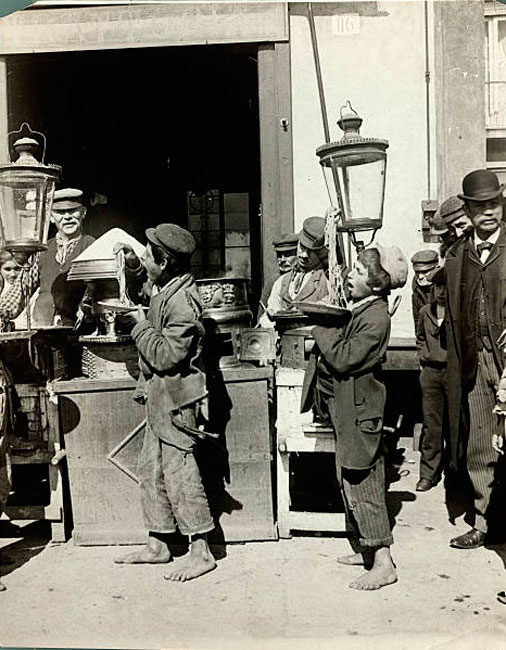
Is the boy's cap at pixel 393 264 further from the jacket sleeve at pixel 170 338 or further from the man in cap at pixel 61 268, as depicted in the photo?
the man in cap at pixel 61 268

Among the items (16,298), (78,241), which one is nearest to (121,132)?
(78,241)

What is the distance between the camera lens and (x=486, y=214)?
4.18 metres

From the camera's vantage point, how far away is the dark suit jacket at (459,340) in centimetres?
421

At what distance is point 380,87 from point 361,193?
2.69m

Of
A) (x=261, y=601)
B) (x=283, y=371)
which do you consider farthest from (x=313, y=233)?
(x=261, y=601)

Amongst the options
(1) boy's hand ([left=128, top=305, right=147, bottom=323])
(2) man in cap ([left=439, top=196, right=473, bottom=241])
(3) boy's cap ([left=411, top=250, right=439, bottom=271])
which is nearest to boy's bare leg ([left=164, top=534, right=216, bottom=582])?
(1) boy's hand ([left=128, top=305, right=147, bottom=323])

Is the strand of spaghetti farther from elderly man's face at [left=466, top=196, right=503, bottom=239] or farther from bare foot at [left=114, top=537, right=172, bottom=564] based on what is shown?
elderly man's face at [left=466, top=196, right=503, bottom=239]

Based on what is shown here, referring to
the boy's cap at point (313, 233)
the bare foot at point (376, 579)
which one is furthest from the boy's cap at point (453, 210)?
the bare foot at point (376, 579)

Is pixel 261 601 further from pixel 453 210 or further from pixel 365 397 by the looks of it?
pixel 453 210

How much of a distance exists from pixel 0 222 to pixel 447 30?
4.25m

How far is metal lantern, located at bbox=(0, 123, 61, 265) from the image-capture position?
3686 mm

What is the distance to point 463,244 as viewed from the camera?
439 centimetres

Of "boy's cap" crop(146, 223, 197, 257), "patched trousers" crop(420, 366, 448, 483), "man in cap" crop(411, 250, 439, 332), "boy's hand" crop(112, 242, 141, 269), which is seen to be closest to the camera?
"boy's cap" crop(146, 223, 197, 257)

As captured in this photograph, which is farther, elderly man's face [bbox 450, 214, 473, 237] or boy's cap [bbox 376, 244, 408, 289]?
elderly man's face [bbox 450, 214, 473, 237]
